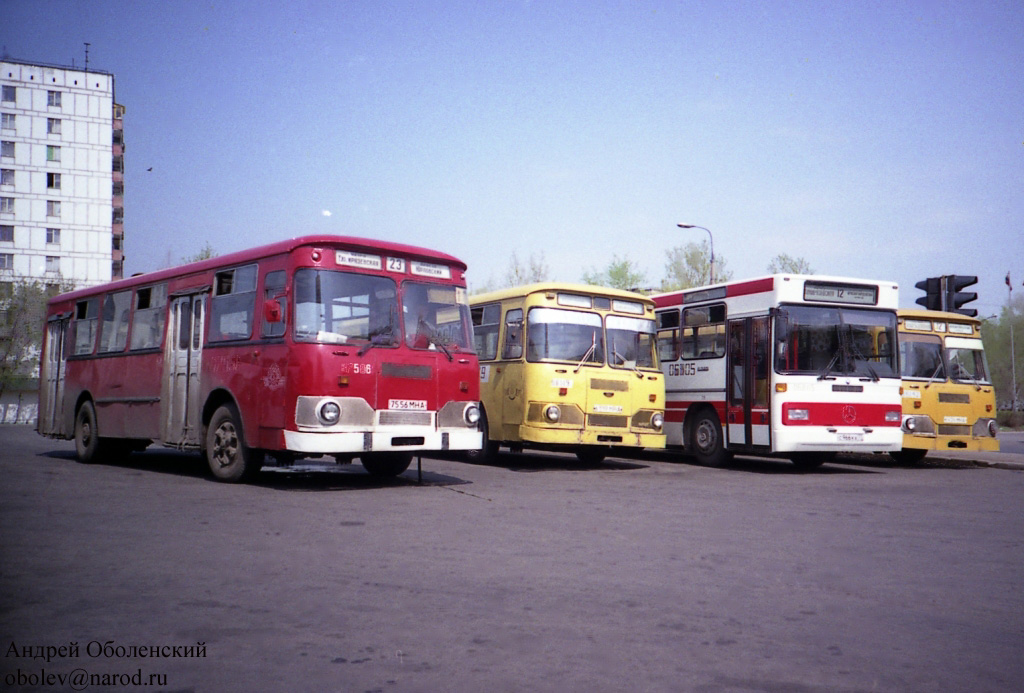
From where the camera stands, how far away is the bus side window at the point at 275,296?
11.9 m

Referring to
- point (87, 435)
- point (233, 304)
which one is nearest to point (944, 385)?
point (233, 304)

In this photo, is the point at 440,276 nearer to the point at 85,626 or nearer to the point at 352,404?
the point at 352,404

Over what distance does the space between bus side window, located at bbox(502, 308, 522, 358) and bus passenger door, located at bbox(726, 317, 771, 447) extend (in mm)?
3975

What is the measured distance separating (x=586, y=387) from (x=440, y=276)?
4.29 meters

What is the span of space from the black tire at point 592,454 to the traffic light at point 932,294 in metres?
7.08

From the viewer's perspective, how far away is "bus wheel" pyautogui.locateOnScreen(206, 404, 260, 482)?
Answer: 1240 centimetres

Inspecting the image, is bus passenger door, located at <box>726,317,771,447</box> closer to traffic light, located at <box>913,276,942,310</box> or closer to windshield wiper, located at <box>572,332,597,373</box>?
windshield wiper, located at <box>572,332,597,373</box>

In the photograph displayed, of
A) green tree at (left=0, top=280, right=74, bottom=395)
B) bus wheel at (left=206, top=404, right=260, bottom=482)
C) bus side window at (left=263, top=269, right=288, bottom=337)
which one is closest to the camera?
bus side window at (left=263, top=269, right=288, bottom=337)

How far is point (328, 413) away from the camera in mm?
11633

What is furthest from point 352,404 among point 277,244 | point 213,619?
point 213,619

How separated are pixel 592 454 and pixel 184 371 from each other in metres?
8.05

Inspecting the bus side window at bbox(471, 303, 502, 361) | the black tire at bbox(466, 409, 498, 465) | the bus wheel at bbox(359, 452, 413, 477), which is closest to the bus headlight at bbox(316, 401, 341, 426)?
the bus wheel at bbox(359, 452, 413, 477)

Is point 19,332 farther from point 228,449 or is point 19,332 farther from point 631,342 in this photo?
point 228,449

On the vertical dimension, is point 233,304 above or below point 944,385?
above
